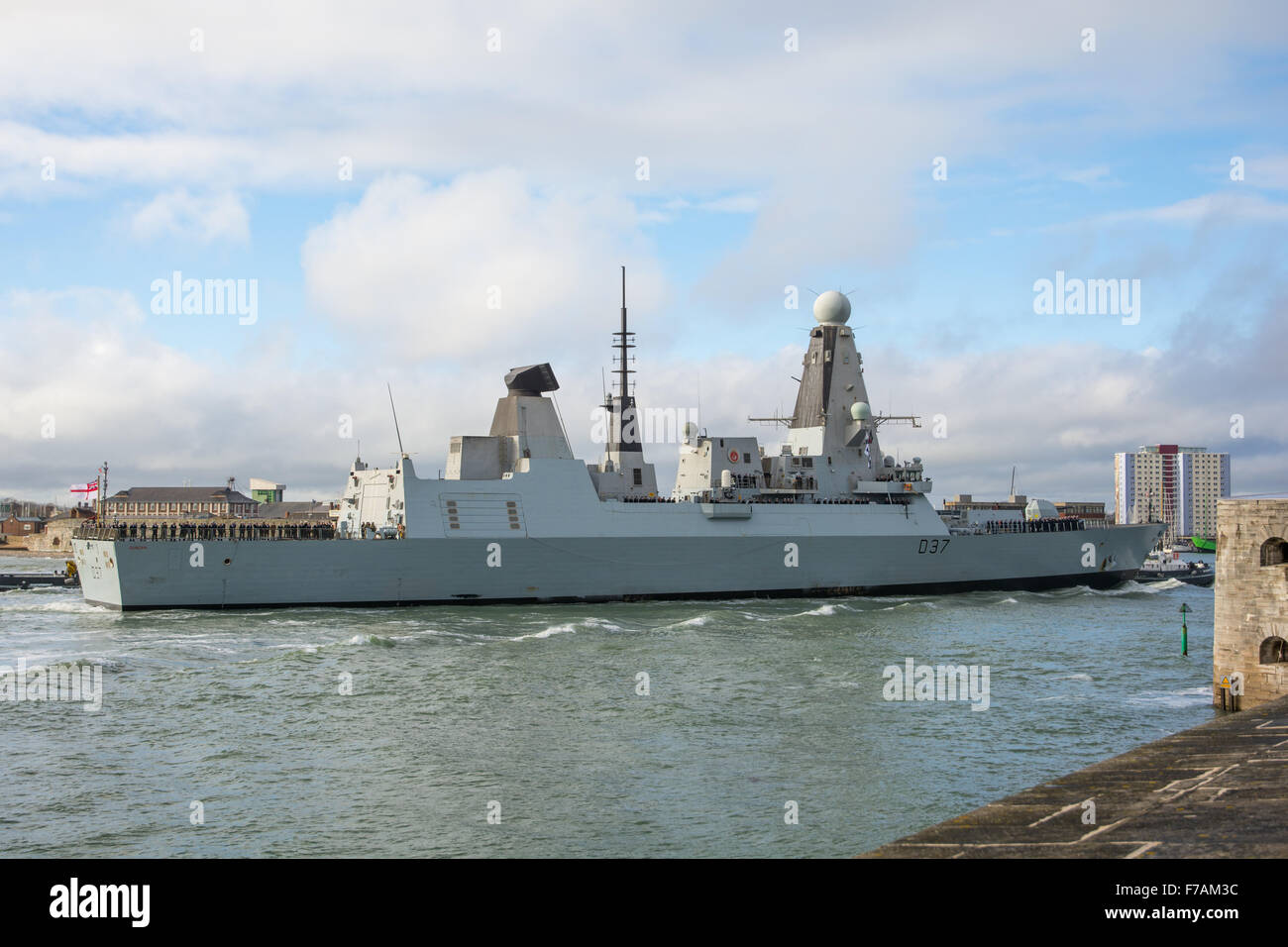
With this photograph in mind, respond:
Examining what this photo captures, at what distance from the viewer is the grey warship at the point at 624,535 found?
75.0ft

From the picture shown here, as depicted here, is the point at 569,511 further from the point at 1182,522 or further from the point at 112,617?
the point at 1182,522

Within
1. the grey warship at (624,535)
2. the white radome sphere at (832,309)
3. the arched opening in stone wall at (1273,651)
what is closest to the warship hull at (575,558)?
the grey warship at (624,535)

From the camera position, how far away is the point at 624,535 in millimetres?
25422

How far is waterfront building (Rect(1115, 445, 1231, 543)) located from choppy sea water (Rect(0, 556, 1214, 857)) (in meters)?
77.8

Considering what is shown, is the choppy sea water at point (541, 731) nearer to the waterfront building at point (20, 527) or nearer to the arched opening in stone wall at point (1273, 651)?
the arched opening in stone wall at point (1273, 651)

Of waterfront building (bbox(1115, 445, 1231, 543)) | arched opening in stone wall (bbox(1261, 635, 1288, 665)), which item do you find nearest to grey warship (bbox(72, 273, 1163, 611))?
arched opening in stone wall (bbox(1261, 635, 1288, 665))

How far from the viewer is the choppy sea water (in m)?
8.46

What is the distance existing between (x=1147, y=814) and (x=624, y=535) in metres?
19.7

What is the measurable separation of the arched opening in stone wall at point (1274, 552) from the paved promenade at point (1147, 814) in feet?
14.8

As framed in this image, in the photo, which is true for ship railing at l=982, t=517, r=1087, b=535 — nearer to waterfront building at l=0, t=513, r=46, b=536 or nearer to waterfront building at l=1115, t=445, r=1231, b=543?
waterfront building at l=1115, t=445, r=1231, b=543

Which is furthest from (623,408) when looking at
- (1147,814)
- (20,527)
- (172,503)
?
(20,527)

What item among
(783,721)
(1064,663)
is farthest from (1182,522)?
(783,721)

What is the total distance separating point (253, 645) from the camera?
1795 cm
